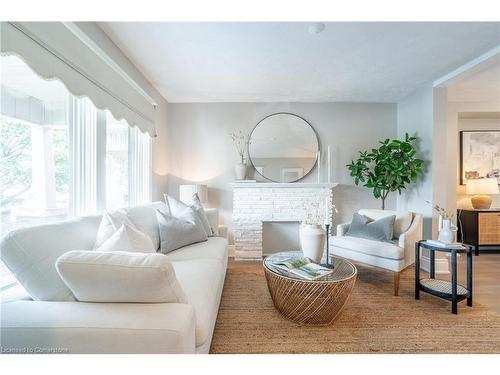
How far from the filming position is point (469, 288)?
2.04m

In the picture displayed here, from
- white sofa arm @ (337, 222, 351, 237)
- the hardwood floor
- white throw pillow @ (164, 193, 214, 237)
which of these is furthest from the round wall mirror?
the hardwood floor

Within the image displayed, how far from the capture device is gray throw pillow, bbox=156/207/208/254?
215cm

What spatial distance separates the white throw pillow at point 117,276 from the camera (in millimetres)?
882

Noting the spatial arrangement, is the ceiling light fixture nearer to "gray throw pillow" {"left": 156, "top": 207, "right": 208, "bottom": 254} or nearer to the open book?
the open book

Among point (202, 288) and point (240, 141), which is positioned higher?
point (240, 141)

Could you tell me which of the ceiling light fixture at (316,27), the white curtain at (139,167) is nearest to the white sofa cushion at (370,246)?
the ceiling light fixture at (316,27)

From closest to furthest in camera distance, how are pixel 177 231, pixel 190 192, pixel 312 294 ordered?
pixel 312 294 → pixel 177 231 → pixel 190 192

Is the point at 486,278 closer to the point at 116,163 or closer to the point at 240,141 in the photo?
the point at 240,141

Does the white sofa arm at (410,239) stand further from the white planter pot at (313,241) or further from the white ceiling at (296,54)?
the white ceiling at (296,54)

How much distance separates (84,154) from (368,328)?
259 cm

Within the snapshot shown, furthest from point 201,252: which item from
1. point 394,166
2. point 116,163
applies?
point 394,166

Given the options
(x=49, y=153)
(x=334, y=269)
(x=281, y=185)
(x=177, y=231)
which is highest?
(x=49, y=153)

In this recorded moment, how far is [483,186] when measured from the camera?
3715mm

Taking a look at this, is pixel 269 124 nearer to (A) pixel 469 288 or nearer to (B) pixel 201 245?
(B) pixel 201 245
